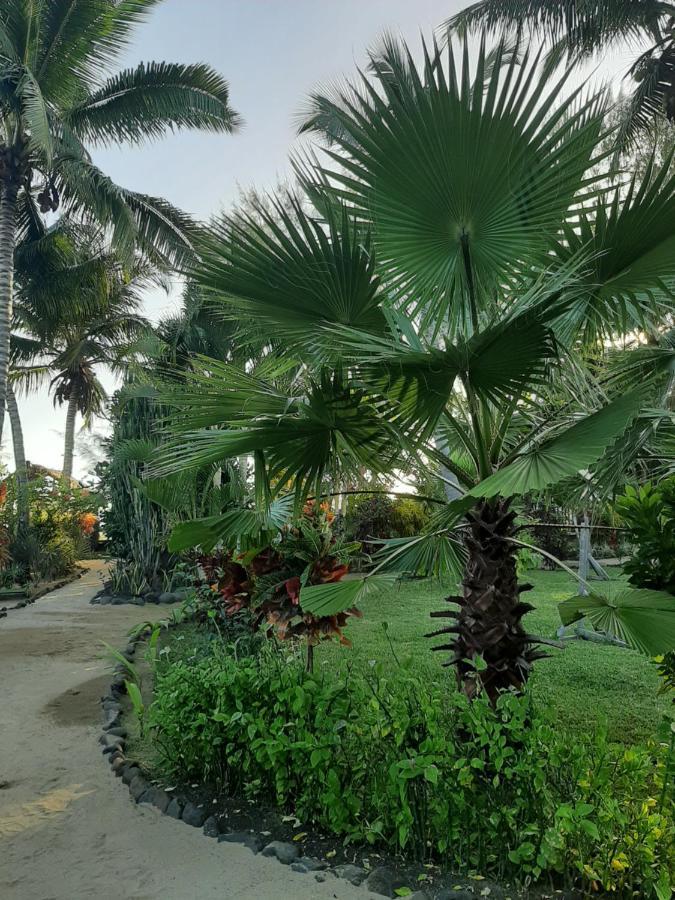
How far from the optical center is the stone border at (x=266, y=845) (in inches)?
84.2


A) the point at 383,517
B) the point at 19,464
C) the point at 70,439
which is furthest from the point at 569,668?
the point at 70,439

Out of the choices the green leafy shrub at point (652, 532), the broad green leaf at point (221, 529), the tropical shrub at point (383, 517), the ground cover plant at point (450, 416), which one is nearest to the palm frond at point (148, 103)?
the tropical shrub at point (383, 517)

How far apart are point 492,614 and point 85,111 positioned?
13.2 meters

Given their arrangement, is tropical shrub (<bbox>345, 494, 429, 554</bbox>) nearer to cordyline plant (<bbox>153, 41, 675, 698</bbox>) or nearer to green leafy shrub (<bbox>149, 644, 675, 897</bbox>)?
cordyline plant (<bbox>153, 41, 675, 698</bbox>)

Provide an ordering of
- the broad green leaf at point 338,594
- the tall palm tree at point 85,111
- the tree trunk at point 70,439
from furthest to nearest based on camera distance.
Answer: the tree trunk at point 70,439 < the tall palm tree at point 85,111 < the broad green leaf at point 338,594

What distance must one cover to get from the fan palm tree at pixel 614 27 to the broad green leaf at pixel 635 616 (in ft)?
41.8

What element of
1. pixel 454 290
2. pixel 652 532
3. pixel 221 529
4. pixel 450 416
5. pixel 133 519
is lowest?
pixel 652 532

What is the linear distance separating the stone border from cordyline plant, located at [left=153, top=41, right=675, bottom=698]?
2.86 feet

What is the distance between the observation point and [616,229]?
99.0 inches

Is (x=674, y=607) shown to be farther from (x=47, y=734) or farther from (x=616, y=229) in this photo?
(x=47, y=734)

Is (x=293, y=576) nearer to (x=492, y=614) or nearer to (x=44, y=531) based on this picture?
(x=492, y=614)

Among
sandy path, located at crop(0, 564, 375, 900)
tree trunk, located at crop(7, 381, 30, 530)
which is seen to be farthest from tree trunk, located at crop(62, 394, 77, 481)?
sandy path, located at crop(0, 564, 375, 900)

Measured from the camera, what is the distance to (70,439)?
22.4 meters

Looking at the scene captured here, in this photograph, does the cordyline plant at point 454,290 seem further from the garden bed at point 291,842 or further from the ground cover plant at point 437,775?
the garden bed at point 291,842
